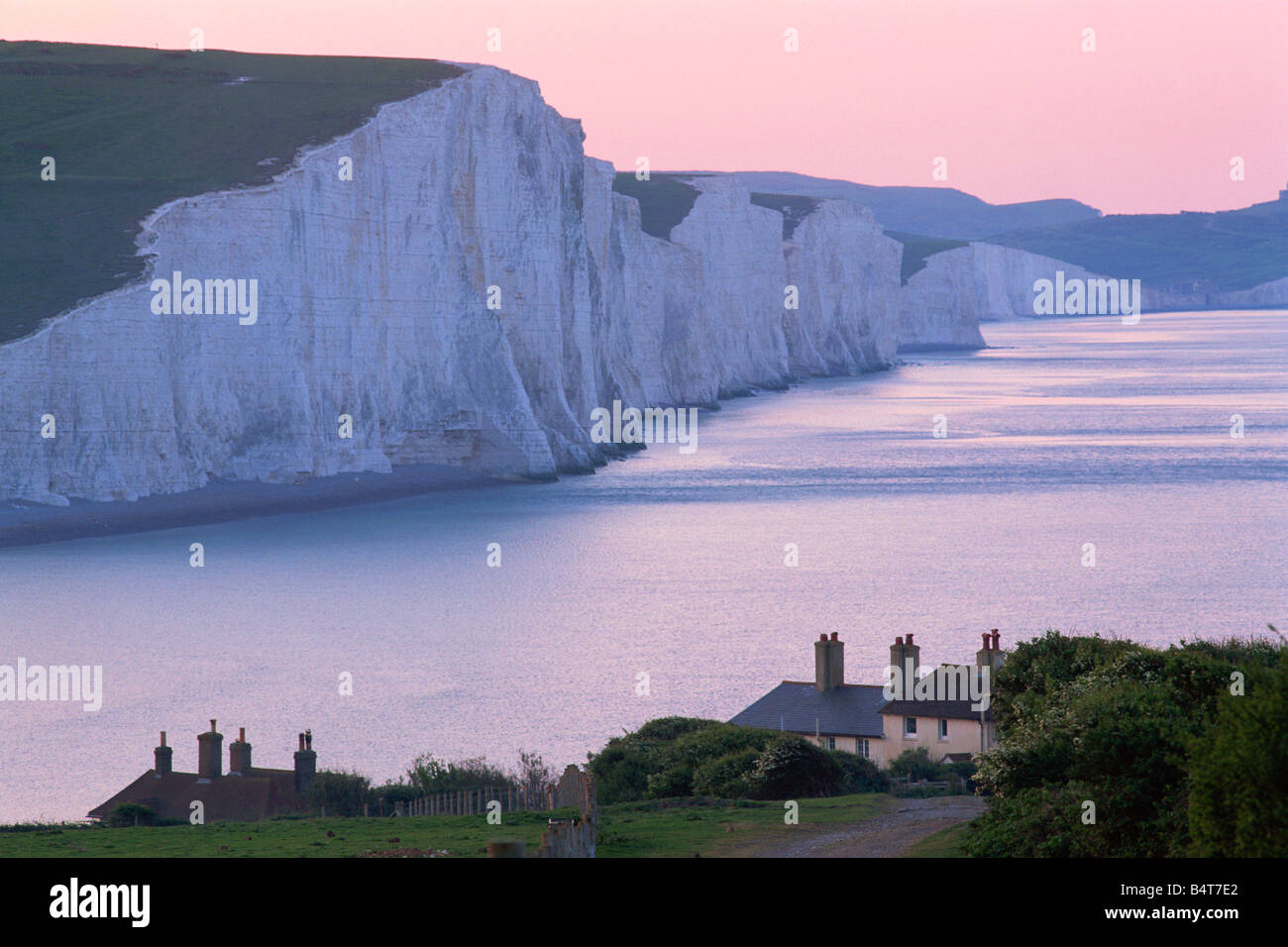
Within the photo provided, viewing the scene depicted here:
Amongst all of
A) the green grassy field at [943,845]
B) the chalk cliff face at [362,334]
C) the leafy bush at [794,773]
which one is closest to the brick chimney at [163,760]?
the leafy bush at [794,773]

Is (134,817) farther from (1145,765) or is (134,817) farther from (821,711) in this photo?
(1145,765)

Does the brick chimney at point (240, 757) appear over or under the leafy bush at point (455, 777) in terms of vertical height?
over

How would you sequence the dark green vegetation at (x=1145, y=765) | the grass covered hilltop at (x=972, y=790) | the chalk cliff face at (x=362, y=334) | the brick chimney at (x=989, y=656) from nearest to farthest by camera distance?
1. the dark green vegetation at (x=1145, y=765)
2. the grass covered hilltop at (x=972, y=790)
3. the brick chimney at (x=989, y=656)
4. the chalk cliff face at (x=362, y=334)

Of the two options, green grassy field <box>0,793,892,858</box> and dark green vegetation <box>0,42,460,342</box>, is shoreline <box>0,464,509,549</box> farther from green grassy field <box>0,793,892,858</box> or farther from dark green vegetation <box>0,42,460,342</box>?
green grassy field <box>0,793,892,858</box>

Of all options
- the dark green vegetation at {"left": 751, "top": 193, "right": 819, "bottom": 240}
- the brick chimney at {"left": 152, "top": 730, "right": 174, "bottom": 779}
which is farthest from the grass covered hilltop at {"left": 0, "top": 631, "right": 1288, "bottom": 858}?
the dark green vegetation at {"left": 751, "top": 193, "right": 819, "bottom": 240}

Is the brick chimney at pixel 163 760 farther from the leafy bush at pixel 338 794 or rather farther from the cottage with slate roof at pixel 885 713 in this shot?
→ the cottage with slate roof at pixel 885 713
